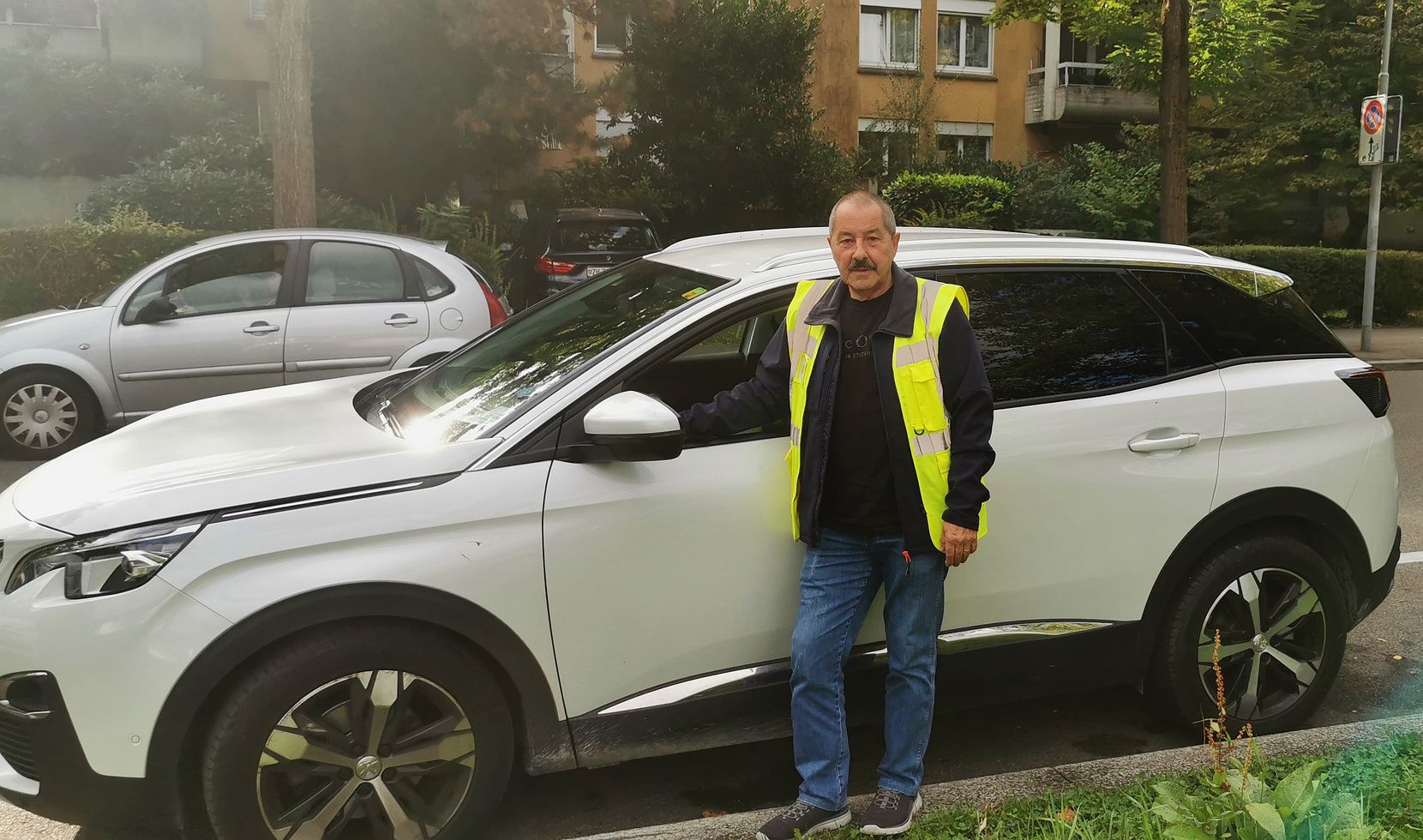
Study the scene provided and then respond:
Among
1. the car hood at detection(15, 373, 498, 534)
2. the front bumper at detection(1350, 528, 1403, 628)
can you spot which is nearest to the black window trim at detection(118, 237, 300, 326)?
the car hood at detection(15, 373, 498, 534)

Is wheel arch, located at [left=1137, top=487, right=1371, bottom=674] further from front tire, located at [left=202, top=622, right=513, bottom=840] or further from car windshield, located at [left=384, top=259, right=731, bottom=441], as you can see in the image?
front tire, located at [left=202, top=622, right=513, bottom=840]

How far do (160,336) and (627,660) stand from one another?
614 cm

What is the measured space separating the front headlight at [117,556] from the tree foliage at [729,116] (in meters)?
18.0

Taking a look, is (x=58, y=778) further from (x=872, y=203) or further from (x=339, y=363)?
(x=339, y=363)

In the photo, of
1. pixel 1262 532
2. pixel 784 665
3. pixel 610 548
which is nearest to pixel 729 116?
pixel 1262 532

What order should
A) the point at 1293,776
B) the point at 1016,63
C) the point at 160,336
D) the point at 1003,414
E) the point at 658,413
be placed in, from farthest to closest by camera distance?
the point at 1016,63, the point at 160,336, the point at 1003,414, the point at 658,413, the point at 1293,776

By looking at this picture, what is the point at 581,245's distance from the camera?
1418 cm

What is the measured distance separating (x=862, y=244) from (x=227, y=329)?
6211 millimetres

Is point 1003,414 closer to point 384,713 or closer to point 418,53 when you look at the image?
point 384,713

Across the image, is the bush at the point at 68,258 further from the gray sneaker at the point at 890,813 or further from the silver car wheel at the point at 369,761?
the gray sneaker at the point at 890,813

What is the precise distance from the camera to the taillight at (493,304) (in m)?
8.39

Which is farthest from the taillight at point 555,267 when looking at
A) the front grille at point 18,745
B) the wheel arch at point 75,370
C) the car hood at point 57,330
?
the front grille at point 18,745

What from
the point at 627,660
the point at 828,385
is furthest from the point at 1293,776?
the point at 627,660

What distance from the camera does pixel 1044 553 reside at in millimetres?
3379
